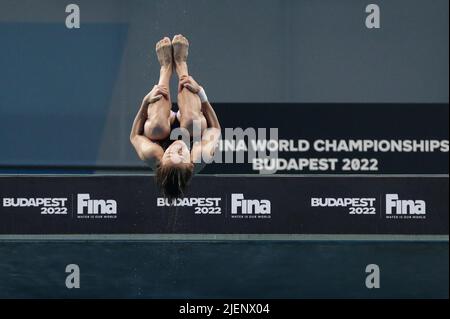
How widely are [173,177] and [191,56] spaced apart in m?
4.76

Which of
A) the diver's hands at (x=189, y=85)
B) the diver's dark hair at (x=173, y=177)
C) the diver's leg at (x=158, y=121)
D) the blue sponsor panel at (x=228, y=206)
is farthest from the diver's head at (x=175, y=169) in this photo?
the blue sponsor panel at (x=228, y=206)

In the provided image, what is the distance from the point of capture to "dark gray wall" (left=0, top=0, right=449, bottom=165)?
11766mm

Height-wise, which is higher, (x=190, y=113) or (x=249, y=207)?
(x=190, y=113)

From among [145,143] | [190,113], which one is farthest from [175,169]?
[190,113]

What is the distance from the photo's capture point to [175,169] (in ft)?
24.0

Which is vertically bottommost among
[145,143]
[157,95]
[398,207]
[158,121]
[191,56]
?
[398,207]

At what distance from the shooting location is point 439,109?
11930 millimetres

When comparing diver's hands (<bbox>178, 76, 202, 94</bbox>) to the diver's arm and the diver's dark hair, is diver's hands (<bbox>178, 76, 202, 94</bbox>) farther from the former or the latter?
the diver's dark hair

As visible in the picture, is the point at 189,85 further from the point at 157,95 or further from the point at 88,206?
the point at 88,206

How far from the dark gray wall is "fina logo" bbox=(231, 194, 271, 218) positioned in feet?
4.68

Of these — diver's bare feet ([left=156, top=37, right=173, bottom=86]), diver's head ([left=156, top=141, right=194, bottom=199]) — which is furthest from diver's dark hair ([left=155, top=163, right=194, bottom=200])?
diver's bare feet ([left=156, top=37, right=173, bottom=86])

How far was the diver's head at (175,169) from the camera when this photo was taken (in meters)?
7.30
